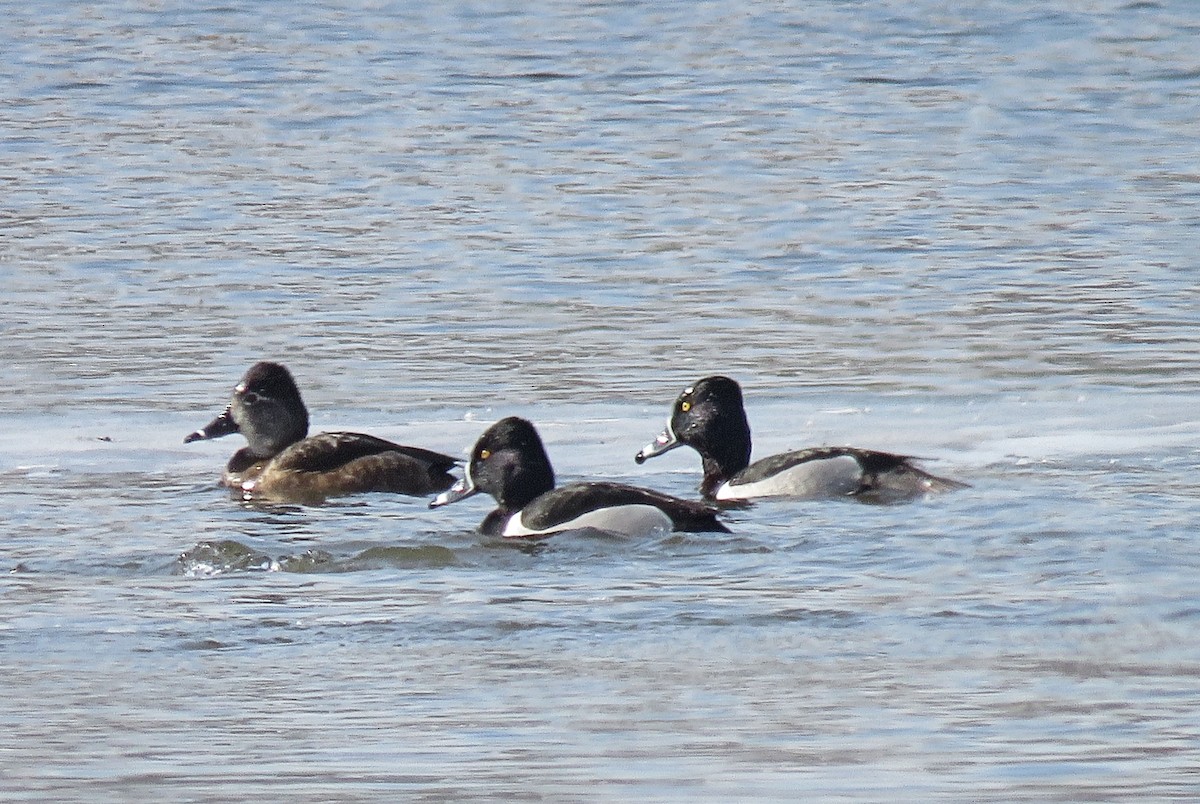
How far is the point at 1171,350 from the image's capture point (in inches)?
564

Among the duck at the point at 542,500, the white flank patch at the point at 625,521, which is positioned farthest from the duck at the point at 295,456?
the white flank patch at the point at 625,521

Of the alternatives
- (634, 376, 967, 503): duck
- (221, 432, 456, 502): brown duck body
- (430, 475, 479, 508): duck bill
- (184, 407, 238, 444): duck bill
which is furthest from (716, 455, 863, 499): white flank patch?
(184, 407, 238, 444): duck bill

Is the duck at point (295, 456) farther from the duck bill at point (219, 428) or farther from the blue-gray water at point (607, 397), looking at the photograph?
the blue-gray water at point (607, 397)

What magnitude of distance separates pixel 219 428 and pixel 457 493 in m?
2.04

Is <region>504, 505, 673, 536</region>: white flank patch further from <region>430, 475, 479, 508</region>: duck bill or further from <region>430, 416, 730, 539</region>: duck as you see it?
<region>430, 475, 479, 508</region>: duck bill

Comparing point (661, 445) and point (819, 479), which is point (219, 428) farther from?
point (819, 479)

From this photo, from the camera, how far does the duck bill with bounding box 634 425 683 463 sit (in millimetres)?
11859

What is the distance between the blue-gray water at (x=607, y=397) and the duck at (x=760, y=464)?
0.97 feet

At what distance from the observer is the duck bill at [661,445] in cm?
1186

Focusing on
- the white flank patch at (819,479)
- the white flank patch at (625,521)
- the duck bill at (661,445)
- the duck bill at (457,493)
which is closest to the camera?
the white flank patch at (625,521)

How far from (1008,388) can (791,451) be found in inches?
90.2

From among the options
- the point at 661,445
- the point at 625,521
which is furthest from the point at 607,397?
the point at 625,521

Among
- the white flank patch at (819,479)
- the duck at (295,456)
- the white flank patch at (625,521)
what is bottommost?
the white flank patch at (819,479)

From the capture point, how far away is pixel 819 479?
1102cm
